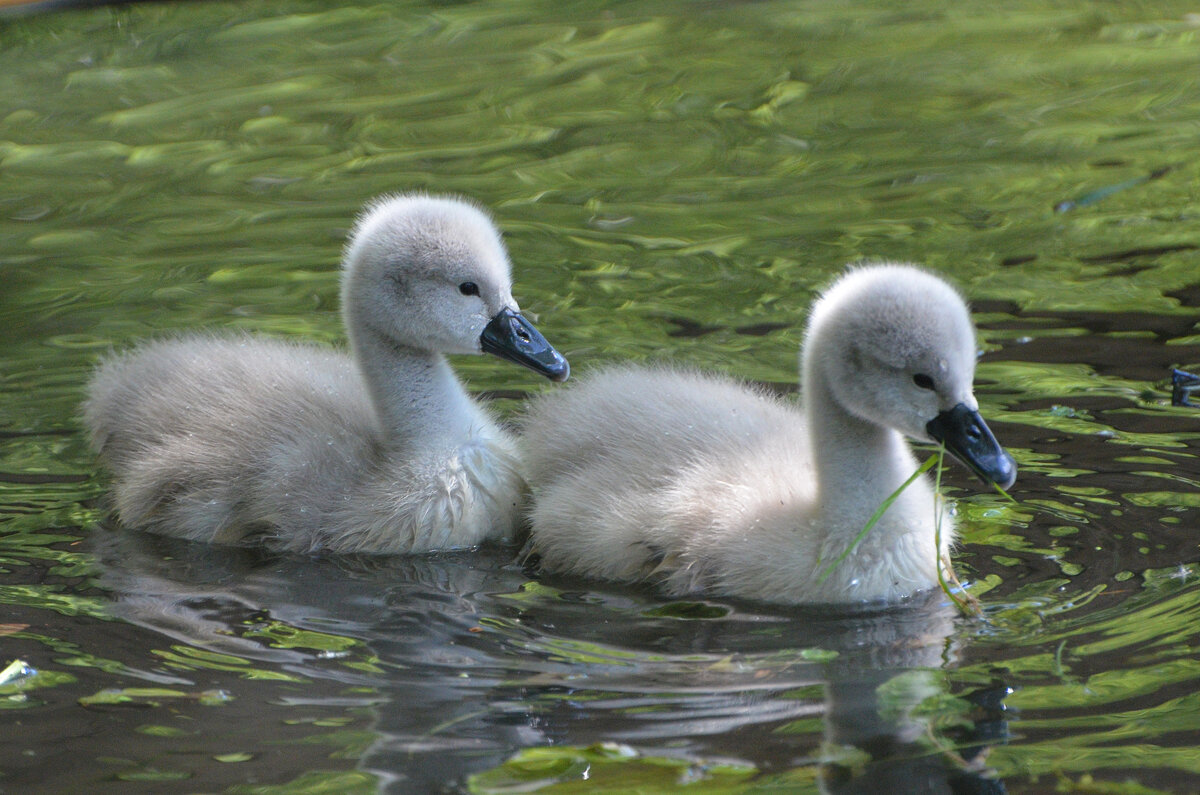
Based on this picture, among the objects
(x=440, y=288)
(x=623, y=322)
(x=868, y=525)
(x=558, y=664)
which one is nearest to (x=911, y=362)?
(x=868, y=525)

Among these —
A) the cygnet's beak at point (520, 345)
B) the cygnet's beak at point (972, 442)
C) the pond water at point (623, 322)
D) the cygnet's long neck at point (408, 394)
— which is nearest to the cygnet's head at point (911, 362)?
the cygnet's beak at point (972, 442)

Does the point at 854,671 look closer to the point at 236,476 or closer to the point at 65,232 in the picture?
the point at 236,476

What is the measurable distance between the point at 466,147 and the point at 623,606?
17.4ft

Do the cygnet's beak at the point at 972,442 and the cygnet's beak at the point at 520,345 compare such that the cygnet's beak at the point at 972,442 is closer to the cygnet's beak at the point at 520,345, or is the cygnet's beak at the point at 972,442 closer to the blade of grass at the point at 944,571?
the blade of grass at the point at 944,571

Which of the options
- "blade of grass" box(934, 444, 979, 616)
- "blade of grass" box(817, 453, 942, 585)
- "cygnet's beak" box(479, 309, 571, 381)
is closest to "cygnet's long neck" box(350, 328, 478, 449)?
"cygnet's beak" box(479, 309, 571, 381)

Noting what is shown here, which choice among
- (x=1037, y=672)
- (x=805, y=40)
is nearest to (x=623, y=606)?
(x=1037, y=672)

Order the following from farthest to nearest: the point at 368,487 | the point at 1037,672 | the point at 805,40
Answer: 1. the point at 805,40
2. the point at 368,487
3. the point at 1037,672

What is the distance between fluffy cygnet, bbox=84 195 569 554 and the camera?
5168 millimetres

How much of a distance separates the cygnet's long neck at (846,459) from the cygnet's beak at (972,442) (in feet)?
0.68

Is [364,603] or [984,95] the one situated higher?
[984,95]

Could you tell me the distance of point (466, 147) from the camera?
9531 mm

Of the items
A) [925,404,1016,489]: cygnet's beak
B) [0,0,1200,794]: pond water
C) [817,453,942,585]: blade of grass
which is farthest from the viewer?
[817,453,942,585]: blade of grass

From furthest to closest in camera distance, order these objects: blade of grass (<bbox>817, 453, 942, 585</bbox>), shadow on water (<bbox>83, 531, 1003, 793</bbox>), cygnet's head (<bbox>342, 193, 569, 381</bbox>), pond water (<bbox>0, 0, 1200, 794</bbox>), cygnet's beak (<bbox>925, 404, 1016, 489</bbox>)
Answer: cygnet's head (<bbox>342, 193, 569, 381</bbox>) < blade of grass (<bbox>817, 453, 942, 585</bbox>) < cygnet's beak (<bbox>925, 404, 1016, 489</bbox>) < pond water (<bbox>0, 0, 1200, 794</bbox>) < shadow on water (<bbox>83, 531, 1003, 793</bbox>)

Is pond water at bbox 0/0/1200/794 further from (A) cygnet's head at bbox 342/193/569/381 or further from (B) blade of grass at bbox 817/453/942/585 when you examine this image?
(A) cygnet's head at bbox 342/193/569/381
